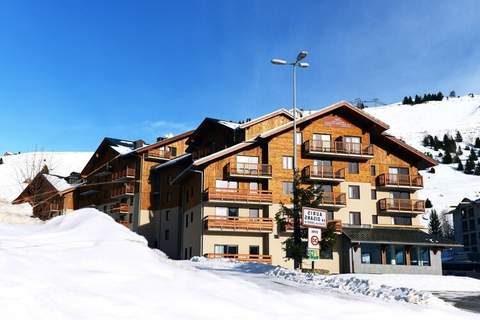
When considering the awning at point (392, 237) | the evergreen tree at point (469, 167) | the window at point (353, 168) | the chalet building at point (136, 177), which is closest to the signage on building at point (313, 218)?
the awning at point (392, 237)

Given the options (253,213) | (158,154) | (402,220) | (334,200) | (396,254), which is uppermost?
(158,154)

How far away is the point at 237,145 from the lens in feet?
165

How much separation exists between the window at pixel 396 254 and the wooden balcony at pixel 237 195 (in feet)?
42.9

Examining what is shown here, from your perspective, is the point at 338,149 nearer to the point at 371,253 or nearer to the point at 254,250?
the point at 371,253

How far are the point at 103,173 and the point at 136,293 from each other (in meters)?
66.7

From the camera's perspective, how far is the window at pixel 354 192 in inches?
2098

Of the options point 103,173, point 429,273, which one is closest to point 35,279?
point 429,273

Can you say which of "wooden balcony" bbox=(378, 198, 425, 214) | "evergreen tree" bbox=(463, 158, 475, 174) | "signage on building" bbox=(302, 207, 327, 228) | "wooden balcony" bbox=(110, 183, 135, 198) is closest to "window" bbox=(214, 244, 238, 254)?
"wooden balcony" bbox=(378, 198, 425, 214)

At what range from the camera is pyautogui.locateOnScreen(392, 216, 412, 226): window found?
54438 mm

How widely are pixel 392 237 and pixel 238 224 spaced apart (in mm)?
15368

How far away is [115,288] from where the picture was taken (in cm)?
884

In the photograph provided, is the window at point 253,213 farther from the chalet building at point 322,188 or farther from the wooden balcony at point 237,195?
the wooden balcony at point 237,195

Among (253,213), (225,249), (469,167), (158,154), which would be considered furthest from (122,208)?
(469,167)

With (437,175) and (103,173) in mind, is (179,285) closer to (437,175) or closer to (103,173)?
(103,173)
